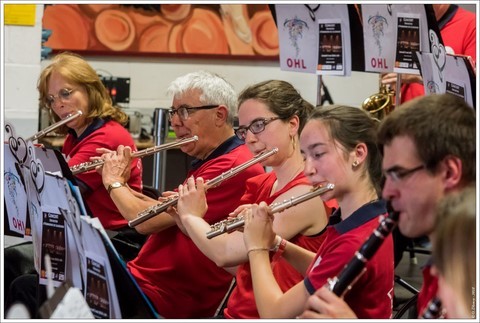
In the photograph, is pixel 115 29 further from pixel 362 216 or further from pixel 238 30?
pixel 362 216

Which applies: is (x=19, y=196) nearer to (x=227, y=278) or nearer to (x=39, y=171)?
(x=39, y=171)

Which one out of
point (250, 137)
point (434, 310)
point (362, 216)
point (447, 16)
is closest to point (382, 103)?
point (447, 16)

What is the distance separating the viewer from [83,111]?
354cm

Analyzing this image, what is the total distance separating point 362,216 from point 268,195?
63 centimetres

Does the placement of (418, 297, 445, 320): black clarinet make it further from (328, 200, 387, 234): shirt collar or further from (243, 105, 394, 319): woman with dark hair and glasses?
(328, 200, 387, 234): shirt collar

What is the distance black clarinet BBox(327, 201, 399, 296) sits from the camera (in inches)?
65.7

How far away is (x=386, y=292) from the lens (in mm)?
1898

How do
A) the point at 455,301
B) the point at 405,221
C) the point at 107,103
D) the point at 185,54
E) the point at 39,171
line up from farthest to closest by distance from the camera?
the point at 185,54
the point at 107,103
the point at 39,171
the point at 405,221
the point at 455,301

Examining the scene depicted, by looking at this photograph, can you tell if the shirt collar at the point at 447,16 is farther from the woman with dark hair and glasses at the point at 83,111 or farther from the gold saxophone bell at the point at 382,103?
the woman with dark hair and glasses at the point at 83,111

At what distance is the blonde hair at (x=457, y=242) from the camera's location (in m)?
1.40

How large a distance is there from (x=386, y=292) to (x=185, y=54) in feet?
16.7

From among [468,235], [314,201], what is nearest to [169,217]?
[314,201]

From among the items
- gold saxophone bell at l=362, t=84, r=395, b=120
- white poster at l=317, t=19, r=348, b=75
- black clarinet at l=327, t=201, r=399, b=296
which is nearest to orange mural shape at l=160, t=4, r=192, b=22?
gold saxophone bell at l=362, t=84, r=395, b=120

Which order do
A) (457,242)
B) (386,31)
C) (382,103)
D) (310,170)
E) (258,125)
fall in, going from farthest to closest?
(382,103) → (386,31) → (258,125) → (310,170) → (457,242)
